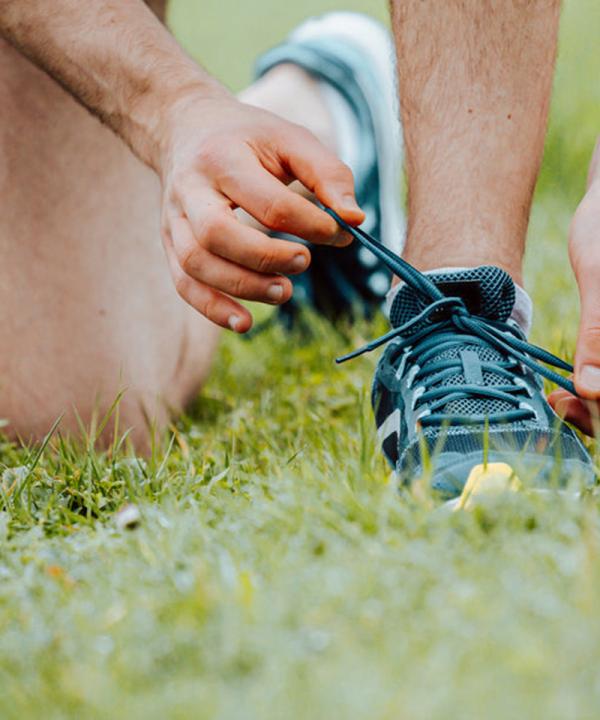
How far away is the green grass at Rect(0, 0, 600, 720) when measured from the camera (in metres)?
0.83

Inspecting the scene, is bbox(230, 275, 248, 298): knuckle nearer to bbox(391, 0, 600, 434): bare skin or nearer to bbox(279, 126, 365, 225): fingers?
bbox(279, 126, 365, 225): fingers

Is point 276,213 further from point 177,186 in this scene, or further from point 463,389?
point 463,389

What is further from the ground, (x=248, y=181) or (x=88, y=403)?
(x=248, y=181)

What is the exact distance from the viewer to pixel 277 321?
8.99 feet

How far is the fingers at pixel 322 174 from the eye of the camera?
4.50 ft

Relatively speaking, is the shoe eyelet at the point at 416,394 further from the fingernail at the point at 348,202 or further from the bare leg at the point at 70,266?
the bare leg at the point at 70,266

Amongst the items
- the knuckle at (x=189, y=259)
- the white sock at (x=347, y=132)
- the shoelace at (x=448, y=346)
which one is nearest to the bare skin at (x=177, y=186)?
the knuckle at (x=189, y=259)

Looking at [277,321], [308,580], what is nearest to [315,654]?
[308,580]

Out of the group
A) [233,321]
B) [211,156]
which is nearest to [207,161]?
[211,156]

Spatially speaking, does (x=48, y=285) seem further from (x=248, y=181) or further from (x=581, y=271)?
(x=581, y=271)

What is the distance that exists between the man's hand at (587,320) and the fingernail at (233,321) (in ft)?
1.48

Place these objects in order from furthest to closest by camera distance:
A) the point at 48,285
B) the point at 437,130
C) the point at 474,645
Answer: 1. the point at 48,285
2. the point at 437,130
3. the point at 474,645

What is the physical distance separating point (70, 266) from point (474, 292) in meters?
0.94

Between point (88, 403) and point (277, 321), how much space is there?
747mm
